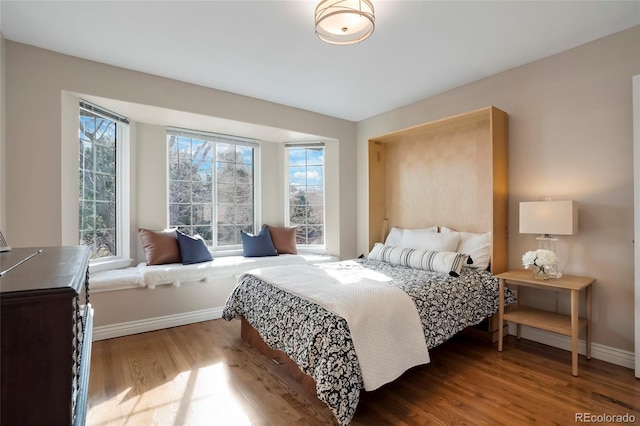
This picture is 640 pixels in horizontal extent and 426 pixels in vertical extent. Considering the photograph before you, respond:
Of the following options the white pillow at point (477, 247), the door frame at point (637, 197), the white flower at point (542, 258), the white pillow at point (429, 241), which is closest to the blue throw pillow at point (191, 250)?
the white pillow at point (429, 241)

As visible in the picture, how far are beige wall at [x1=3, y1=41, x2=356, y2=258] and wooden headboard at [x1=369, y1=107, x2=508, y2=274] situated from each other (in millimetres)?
1801

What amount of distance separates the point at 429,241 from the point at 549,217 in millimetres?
1099

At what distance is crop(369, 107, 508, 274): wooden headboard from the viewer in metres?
2.94

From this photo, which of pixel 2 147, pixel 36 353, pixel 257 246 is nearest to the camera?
pixel 36 353

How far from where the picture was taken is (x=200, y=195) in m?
4.18

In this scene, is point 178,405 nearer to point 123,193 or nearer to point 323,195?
point 123,193

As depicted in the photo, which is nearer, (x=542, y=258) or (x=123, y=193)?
(x=542, y=258)

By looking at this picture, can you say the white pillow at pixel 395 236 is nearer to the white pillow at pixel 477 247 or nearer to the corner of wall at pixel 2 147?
the white pillow at pixel 477 247

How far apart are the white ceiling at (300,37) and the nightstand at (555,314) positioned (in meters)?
1.96

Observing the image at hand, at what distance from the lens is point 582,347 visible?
2.57 m

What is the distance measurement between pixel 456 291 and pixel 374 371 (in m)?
1.10

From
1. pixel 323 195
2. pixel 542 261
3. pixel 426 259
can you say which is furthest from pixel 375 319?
pixel 323 195

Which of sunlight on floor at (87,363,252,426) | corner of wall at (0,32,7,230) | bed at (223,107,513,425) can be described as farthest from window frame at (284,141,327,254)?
corner of wall at (0,32,7,230)

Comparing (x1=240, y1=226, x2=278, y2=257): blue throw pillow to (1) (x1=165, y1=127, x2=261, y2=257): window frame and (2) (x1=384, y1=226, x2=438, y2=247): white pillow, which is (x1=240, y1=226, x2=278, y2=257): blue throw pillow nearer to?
(1) (x1=165, y1=127, x2=261, y2=257): window frame
